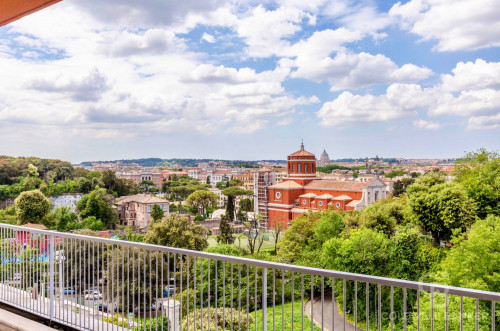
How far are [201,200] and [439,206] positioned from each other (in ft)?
79.5

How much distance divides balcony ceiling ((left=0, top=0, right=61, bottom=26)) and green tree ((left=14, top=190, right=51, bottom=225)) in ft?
78.4

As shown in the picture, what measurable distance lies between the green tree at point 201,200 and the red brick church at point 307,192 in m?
7.10

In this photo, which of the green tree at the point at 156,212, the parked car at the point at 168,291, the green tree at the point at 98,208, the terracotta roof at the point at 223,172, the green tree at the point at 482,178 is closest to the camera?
the parked car at the point at 168,291

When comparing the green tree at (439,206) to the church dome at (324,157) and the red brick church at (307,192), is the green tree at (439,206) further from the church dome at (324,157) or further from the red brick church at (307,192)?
the church dome at (324,157)

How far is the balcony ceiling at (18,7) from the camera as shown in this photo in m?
2.85

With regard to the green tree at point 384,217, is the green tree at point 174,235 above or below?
below

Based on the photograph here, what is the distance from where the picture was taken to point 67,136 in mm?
51094

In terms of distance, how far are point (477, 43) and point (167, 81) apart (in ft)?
158

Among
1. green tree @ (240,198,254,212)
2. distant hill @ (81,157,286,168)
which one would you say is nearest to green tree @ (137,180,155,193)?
distant hill @ (81,157,286,168)

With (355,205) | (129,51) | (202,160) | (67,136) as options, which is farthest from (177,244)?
(129,51)

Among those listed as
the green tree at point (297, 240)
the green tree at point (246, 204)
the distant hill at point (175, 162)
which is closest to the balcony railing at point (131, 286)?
the green tree at point (297, 240)

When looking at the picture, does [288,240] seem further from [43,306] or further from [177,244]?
[43,306]

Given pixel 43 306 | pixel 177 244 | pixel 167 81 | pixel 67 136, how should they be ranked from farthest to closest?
1. pixel 167 81
2. pixel 67 136
3. pixel 177 244
4. pixel 43 306

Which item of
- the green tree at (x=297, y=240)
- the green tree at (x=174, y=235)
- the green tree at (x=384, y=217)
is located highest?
the green tree at (x=384, y=217)
